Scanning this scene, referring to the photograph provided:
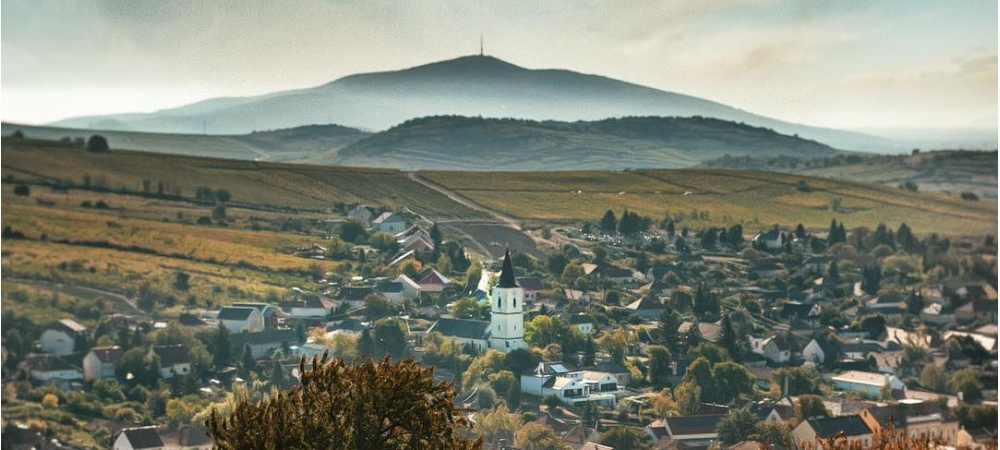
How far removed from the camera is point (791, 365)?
51.8m

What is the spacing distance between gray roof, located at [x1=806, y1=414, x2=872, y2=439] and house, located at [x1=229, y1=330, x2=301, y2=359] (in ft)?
57.0

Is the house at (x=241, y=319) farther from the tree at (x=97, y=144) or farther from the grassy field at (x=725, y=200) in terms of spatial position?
the grassy field at (x=725, y=200)

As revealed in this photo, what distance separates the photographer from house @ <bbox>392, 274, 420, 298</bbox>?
56906 mm

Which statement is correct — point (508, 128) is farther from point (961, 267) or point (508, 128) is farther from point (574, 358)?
point (574, 358)

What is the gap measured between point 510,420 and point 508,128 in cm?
4605

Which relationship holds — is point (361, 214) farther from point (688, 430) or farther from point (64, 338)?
point (688, 430)

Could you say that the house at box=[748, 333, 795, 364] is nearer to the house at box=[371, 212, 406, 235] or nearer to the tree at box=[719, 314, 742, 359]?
the tree at box=[719, 314, 742, 359]

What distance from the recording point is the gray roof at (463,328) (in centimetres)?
5109

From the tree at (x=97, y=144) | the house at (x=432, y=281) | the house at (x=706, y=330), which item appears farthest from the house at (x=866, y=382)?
the tree at (x=97, y=144)

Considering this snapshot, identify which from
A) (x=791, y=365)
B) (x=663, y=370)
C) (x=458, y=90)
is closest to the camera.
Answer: (x=663, y=370)

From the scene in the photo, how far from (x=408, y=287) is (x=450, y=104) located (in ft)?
89.4

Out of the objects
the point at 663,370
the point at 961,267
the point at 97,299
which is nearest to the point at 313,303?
the point at 97,299

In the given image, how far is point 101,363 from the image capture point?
4841 cm

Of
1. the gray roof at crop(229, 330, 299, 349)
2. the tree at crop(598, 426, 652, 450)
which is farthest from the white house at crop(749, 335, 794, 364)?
the gray roof at crop(229, 330, 299, 349)
